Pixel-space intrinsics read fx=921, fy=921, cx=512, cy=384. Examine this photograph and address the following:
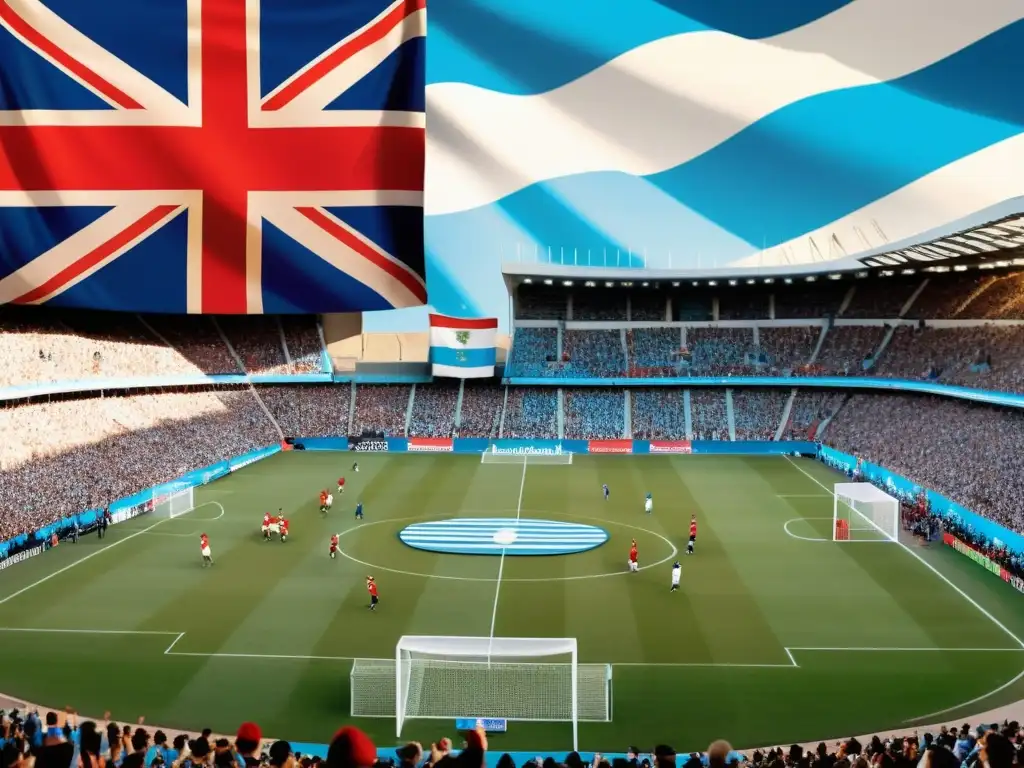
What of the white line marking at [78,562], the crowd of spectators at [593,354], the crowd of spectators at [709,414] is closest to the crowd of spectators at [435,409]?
the crowd of spectators at [593,354]

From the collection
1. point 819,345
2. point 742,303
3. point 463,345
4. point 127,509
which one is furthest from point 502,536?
point 742,303

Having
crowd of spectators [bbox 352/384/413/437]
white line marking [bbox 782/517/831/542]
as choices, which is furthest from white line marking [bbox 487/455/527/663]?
crowd of spectators [bbox 352/384/413/437]

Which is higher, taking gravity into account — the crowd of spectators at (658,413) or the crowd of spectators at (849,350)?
the crowd of spectators at (849,350)

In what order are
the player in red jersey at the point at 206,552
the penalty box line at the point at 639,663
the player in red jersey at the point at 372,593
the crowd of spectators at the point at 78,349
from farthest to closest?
the crowd of spectators at the point at 78,349, the player in red jersey at the point at 206,552, the player in red jersey at the point at 372,593, the penalty box line at the point at 639,663

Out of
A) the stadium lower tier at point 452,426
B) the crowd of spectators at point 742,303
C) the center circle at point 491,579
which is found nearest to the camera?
the center circle at point 491,579

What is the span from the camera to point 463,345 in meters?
58.3

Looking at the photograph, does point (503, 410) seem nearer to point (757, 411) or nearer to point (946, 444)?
point (757, 411)

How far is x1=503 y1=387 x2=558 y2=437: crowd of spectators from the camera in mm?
56562

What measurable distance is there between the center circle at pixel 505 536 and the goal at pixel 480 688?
1255 centimetres

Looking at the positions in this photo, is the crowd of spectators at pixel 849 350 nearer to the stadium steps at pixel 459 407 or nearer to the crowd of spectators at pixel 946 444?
the crowd of spectators at pixel 946 444

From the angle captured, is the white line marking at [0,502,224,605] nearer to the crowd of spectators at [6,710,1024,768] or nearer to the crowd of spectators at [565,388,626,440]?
the crowd of spectators at [6,710,1024,768]

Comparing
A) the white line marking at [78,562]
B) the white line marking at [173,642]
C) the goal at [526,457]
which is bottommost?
the white line marking at [78,562]

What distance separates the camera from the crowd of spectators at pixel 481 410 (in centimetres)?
5709

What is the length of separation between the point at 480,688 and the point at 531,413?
39.7 metres
